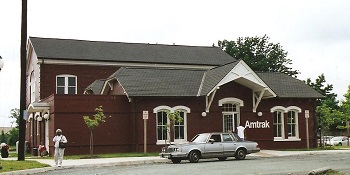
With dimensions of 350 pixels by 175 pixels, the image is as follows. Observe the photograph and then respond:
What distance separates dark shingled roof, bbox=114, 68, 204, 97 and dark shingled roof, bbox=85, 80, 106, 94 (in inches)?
148

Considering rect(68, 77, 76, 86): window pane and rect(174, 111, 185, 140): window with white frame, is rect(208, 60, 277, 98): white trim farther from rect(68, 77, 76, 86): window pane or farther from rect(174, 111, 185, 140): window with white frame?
rect(68, 77, 76, 86): window pane

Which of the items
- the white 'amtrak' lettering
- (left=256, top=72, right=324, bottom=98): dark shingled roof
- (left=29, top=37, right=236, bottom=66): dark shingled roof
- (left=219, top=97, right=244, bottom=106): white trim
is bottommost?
the white 'amtrak' lettering

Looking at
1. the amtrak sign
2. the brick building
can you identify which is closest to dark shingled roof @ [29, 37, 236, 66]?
the brick building

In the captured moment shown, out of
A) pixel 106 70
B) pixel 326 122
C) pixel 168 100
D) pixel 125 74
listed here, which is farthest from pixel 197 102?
pixel 326 122

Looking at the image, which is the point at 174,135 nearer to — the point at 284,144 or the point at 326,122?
the point at 284,144

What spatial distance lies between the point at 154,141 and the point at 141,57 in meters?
12.6

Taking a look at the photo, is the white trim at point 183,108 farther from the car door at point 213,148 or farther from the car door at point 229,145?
the car door at point 213,148

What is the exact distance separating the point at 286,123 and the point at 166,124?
850cm

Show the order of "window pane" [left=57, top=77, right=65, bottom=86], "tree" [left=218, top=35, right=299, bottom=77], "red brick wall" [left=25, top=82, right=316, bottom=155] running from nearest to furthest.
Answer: "red brick wall" [left=25, top=82, right=316, bottom=155] → "window pane" [left=57, top=77, right=65, bottom=86] → "tree" [left=218, top=35, right=299, bottom=77]

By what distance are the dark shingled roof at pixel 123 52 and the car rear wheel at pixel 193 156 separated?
18.1 metres

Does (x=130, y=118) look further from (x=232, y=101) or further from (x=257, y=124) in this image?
(x=257, y=124)

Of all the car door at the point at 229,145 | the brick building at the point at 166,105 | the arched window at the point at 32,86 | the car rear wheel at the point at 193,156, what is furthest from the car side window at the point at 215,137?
the arched window at the point at 32,86

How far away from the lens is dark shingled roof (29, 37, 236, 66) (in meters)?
39.7

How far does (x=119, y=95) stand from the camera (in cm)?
3095
